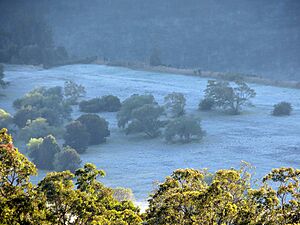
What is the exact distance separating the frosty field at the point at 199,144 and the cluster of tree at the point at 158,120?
1167mm

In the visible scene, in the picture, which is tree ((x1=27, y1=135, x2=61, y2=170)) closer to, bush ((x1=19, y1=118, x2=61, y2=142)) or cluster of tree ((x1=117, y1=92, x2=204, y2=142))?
bush ((x1=19, y1=118, x2=61, y2=142))

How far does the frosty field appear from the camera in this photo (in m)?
Result: 54.7

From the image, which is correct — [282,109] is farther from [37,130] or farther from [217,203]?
[217,203]

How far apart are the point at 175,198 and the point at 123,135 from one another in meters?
51.7

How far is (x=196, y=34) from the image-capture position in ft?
537

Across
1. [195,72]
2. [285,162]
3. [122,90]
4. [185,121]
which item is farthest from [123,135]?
[195,72]

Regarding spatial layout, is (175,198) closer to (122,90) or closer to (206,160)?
(206,160)

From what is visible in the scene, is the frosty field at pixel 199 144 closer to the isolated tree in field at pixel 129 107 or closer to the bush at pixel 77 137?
the bush at pixel 77 137

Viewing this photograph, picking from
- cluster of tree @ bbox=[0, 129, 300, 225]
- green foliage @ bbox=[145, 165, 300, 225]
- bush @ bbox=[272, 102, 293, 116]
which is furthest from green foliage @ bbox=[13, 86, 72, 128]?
cluster of tree @ bbox=[0, 129, 300, 225]

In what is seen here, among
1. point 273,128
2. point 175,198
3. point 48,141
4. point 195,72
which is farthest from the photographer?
point 195,72

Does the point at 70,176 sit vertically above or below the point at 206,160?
above

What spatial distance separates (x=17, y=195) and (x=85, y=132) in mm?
47259

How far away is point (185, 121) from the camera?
212ft

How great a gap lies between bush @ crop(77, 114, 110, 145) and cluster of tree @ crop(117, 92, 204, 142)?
276 centimetres
